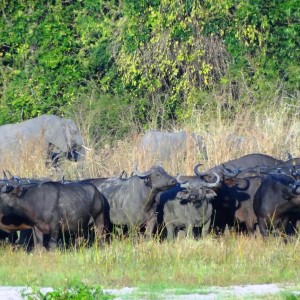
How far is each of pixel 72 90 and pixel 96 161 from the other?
5119mm

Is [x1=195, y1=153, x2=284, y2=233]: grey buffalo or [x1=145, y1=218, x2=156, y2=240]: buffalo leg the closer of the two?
[x1=145, y1=218, x2=156, y2=240]: buffalo leg

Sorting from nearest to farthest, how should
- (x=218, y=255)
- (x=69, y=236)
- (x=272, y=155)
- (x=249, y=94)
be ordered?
(x=218, y=255) < (x=69, y=236) < (x=272, y=155) < (x=249, y=94)

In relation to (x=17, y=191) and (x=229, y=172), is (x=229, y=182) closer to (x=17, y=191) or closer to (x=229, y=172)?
(x=229, y=172)

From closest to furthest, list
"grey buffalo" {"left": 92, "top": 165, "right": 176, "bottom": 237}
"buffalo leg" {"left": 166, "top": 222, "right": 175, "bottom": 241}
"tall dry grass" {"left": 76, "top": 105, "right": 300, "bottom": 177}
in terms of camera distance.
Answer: "grey buffalo" {"left": 92, "top": 165, "right": 176, "bottom": 237} < "buffalo leg" {"left": 166, "top": 222, "right": 175, "bottom": 241} < "tall dry grass" {"left": 76, "top": 105, "right": 300, "bottom": 177}

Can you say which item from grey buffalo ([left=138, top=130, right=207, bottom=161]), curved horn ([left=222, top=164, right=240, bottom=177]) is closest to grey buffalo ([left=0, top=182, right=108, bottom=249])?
curved horn ([left=222, top=164, right=240, bottom=177])

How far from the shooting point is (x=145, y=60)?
26.0 m

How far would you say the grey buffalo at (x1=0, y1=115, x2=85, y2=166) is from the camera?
23.1 metres

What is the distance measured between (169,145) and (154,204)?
477 centimetres

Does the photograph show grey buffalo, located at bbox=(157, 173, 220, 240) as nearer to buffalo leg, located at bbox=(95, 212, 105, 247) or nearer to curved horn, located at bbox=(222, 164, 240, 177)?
curved horn, located at bbox=(222, 164, 240, 177)

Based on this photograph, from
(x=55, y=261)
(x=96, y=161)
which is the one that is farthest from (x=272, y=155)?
(x=55, y=261)

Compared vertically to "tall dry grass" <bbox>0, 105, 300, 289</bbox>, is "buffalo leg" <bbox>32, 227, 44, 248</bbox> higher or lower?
lower

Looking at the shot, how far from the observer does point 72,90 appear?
27.4m

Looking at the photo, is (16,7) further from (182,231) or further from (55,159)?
(182,231)

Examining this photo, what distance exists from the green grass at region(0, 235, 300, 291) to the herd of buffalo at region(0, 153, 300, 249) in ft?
2.31
